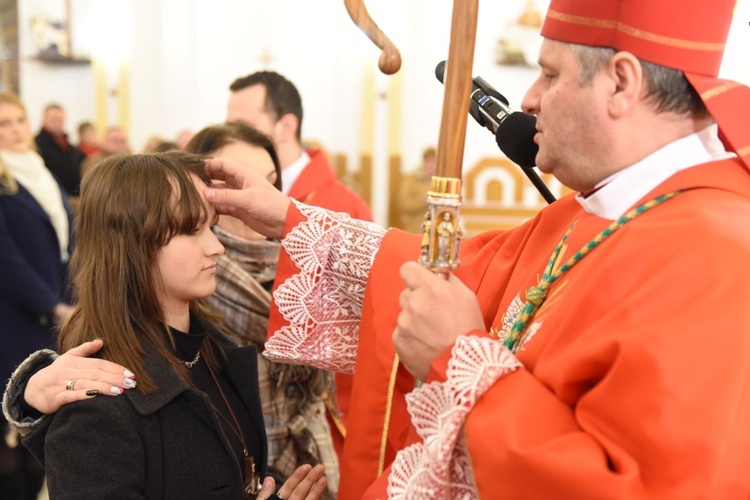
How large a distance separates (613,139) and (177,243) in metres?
0.92

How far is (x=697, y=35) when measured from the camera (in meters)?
1.42

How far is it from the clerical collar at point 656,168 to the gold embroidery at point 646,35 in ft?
0.44

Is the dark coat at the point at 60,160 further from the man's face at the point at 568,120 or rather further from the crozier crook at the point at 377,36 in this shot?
the man's face at the point at 568,120

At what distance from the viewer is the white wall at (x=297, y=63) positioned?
1049 centimetres

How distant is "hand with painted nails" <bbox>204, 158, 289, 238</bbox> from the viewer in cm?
202

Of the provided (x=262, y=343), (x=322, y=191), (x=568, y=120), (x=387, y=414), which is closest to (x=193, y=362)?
(x=387, y=414)

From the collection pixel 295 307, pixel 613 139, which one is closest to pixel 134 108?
pixel 295 307

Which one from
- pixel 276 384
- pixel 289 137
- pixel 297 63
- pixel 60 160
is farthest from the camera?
pixel 297 63

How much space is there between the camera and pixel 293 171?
4.04m

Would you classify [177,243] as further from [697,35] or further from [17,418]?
[697,35]

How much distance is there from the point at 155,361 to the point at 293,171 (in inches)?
92.8

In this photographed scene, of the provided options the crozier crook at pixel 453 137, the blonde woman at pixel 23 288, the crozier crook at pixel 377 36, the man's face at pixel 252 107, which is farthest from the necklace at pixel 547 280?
the man's face at pixel 252 107

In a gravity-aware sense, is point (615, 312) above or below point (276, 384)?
above

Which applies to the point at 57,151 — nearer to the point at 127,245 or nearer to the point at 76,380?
the point at 127,245
